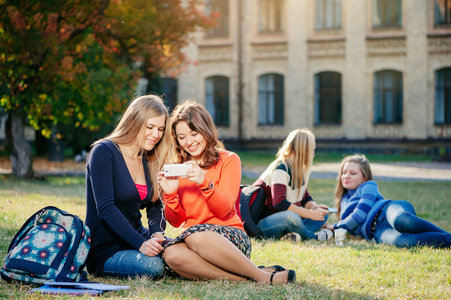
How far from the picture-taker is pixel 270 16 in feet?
95.2

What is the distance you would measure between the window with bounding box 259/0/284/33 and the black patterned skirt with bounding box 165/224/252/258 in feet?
82.3

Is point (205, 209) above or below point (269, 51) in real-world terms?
below

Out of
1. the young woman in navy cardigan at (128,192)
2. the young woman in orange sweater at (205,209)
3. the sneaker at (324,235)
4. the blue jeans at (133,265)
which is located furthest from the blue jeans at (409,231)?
the blue jeans at (133,265)

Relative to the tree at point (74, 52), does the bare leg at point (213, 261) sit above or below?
below

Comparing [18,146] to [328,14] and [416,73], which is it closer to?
[328,14]

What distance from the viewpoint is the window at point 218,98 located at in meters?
29.8

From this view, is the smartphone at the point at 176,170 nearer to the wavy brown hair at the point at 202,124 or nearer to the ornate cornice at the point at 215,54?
the wavy brown hair at the point at 202,124

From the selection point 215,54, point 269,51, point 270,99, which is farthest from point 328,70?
point 215,54

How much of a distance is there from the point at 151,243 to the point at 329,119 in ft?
80.6

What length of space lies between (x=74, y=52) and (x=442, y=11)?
62.9 ft

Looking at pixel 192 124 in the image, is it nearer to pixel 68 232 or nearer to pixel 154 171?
pixel 154 171

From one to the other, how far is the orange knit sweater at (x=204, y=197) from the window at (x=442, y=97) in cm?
2467

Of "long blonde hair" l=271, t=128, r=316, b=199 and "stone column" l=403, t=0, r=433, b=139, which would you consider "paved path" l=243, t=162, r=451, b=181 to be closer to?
"stone column" l=403, t=0, r=433, b=139

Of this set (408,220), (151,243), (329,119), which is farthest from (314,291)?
(329,119)
